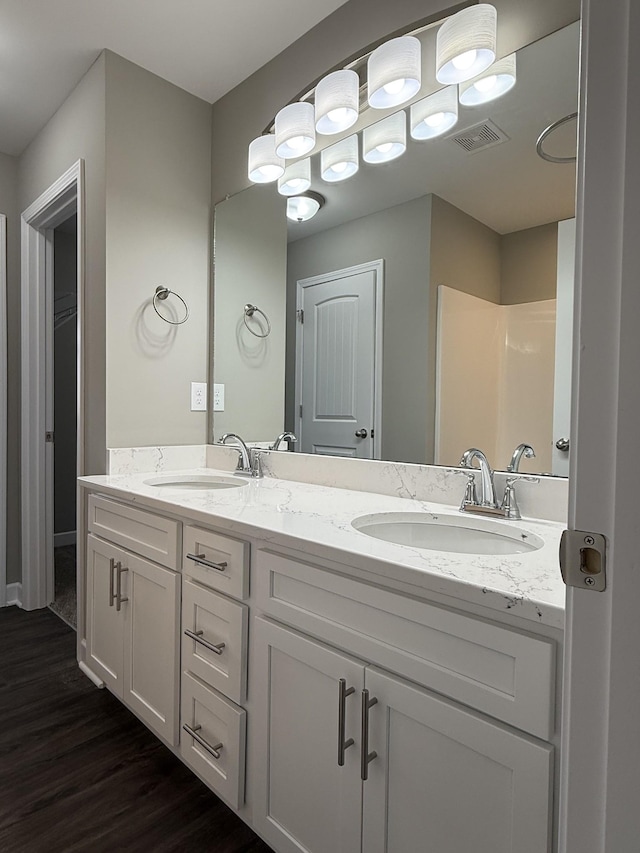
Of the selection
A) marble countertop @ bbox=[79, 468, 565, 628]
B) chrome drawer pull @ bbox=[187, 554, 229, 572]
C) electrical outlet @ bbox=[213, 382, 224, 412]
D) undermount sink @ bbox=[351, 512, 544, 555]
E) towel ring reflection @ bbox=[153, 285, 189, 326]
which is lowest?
chrome drawer pull @ bbox=[187, 554, 229, 572]

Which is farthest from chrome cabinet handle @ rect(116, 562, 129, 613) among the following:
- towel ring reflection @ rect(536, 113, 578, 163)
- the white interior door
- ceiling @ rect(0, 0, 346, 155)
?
ceiling @ rect(0, 0, 346, 155)

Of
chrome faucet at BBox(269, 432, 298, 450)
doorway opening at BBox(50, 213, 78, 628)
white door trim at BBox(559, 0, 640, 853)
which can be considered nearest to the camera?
white door trim at BBox(559, 0, 640, 853)

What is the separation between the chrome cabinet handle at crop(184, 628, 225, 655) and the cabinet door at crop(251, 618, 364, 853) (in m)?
0.15

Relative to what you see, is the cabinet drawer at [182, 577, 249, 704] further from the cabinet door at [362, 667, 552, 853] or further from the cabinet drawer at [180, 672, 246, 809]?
the cabinet door at [362, 667, 552, 853]

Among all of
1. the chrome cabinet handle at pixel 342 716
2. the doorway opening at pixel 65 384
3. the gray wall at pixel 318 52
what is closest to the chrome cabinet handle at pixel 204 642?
the chrome cabinet handle at pixel 342 716

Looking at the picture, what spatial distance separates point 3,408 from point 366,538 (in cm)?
252

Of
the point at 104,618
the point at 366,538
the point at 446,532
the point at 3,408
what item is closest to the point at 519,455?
the point at 446,532

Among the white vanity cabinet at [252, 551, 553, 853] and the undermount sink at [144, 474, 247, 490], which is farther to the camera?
the undermount sink at [144, 474, 247, 490]

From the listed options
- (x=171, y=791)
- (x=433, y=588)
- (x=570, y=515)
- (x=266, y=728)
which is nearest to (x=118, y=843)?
(x=171, y=791)

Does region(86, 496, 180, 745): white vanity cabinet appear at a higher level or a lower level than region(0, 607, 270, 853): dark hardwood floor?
higher

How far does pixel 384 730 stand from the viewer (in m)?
0.94

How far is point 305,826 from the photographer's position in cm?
109

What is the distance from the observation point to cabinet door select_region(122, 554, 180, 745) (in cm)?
150

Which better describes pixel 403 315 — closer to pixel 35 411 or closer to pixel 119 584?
pixel 119 584
